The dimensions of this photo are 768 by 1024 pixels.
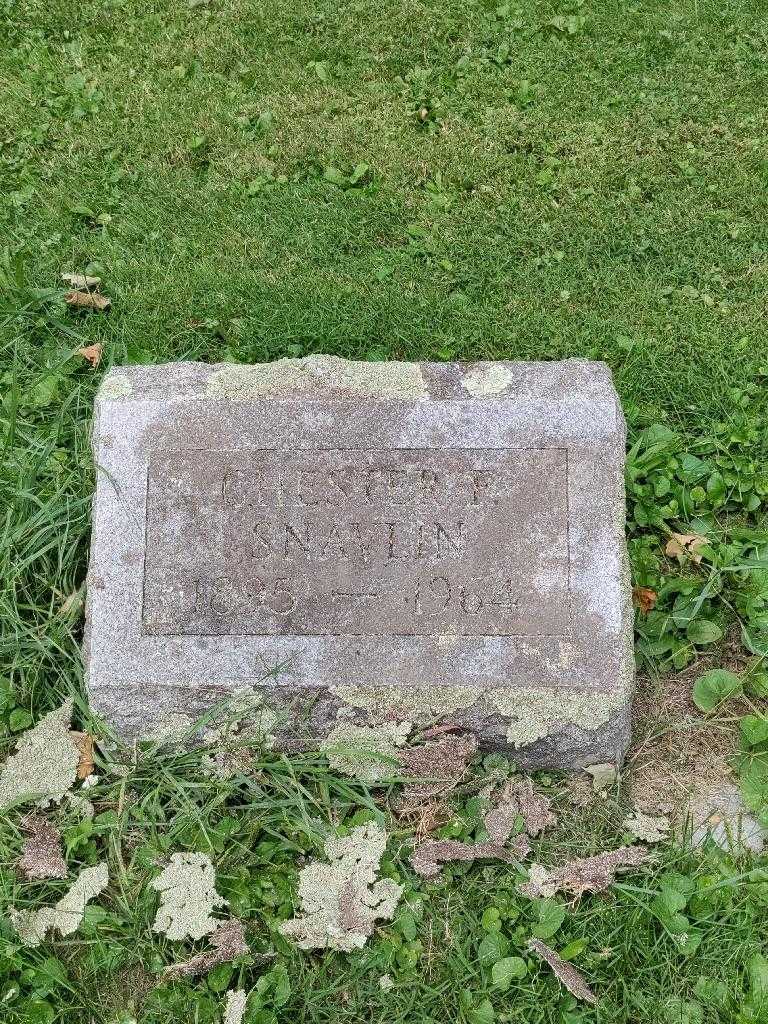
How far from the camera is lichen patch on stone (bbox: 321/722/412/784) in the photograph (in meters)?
2.68

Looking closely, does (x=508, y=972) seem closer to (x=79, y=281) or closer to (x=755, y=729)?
(x=755, y=729)

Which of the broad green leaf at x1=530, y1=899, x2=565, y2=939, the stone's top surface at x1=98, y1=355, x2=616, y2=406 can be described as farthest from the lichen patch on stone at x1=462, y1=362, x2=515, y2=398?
the broad green leaf at x1=530, y1=899, x2=565, y2=939

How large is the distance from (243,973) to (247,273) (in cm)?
255

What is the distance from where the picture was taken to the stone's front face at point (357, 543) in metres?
2.67

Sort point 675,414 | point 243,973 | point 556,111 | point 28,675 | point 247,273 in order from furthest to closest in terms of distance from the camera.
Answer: point 556,111 < point 247,273 < point 675,414 < point 28,675 < point 243,973

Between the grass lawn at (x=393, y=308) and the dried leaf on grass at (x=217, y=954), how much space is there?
0.12 feet

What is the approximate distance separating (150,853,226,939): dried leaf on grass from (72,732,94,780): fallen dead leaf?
39 centimetres

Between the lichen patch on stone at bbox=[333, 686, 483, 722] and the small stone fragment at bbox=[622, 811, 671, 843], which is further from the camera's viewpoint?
the small stone fragment at bbox=[622, 811, 671, 843]

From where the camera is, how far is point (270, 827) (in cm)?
272

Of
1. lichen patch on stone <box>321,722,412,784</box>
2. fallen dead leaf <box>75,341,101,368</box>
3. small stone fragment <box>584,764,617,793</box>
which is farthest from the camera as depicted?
fallen dead leaf <box>75,341,101,368</box>

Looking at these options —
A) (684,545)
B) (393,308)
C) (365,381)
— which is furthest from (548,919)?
(393,308)

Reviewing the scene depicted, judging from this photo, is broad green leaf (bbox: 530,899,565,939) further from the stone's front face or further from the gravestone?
the stone's front face

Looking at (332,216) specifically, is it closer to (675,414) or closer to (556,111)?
(556,111)

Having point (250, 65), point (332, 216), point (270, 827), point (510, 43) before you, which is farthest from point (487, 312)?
point (270, 827)
